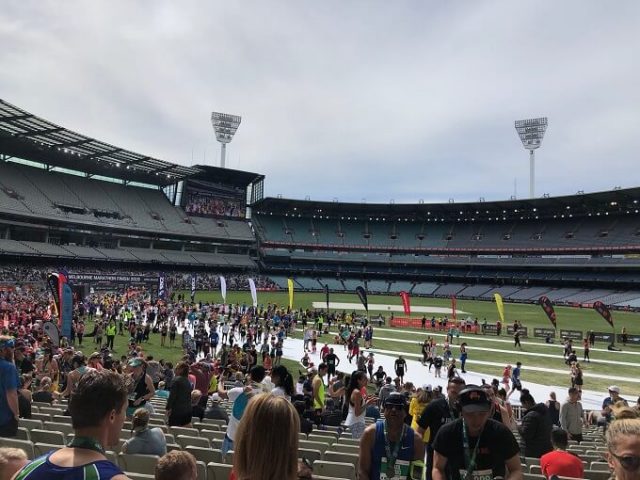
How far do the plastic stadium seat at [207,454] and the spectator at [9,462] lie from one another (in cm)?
294

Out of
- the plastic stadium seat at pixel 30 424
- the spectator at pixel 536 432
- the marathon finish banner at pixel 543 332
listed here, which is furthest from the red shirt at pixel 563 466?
the marathon finish banner at pixel 543 332

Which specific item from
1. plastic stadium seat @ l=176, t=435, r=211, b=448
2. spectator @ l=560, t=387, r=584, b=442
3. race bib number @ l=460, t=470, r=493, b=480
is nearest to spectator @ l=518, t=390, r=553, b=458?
spectator @ l=560, t=387, r=584, b=442

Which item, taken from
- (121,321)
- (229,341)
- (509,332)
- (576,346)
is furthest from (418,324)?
(121,321)

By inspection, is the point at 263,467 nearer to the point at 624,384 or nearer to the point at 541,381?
the point at 541,381

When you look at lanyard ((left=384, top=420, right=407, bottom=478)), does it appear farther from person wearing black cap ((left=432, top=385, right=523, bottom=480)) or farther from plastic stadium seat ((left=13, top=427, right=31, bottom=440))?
plastic stadium seat ((left=13, top=427, right=31, bottom=440))

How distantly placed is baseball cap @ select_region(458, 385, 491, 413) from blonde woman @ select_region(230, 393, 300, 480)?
1.73 m

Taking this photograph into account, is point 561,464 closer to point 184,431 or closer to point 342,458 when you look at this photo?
point 342,458

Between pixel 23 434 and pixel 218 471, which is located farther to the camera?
pixel 23 434

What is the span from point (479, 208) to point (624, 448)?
86.7 meters

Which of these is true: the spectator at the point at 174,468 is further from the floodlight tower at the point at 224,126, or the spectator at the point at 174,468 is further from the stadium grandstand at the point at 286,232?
the floodlight tower at the point at 224,126

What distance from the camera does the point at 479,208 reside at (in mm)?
84250

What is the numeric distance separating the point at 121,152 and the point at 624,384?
61.9 m

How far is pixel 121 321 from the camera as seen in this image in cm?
3022

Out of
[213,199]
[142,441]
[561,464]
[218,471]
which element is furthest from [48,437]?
[213,199]
